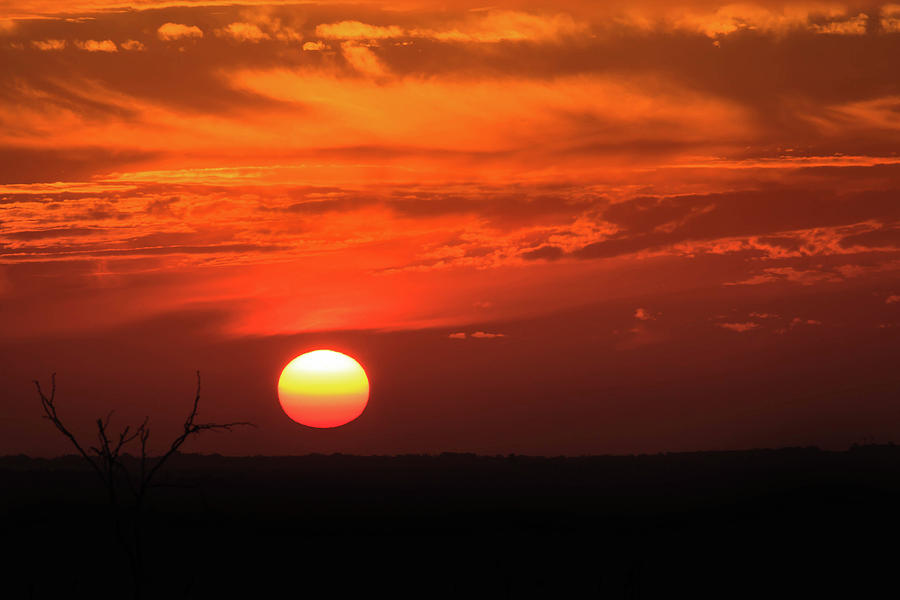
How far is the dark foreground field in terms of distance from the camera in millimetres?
42188

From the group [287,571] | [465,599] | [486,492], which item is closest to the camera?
[465,599]

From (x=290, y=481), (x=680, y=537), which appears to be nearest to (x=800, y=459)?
(x=290, y=481)

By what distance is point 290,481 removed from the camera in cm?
8425

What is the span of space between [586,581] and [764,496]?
22.5m

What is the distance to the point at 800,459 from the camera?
333 feet

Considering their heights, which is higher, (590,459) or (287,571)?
(590,459)

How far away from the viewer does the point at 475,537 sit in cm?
5438

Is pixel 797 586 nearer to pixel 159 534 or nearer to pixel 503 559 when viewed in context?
pixel 503 559

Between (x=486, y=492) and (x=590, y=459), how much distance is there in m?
39.6

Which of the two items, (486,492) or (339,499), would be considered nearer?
(339,499)

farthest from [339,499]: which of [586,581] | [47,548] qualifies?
[586,581]

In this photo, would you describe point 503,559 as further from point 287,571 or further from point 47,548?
point 47,548

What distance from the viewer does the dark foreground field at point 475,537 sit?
4219 cm

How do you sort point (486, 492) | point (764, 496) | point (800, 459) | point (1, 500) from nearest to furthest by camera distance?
point (764, 496) → point (1, 500) → point (486, 492) → point (800, 459)
